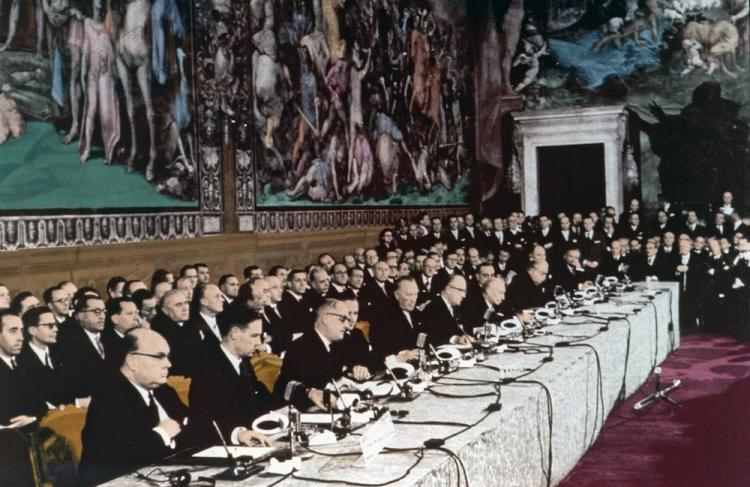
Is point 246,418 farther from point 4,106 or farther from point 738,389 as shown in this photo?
point 738,389

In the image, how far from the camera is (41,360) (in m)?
4.31

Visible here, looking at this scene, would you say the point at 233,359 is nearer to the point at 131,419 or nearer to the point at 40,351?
the point at 131,419

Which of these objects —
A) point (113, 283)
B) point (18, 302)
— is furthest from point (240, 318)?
point (113, 283)

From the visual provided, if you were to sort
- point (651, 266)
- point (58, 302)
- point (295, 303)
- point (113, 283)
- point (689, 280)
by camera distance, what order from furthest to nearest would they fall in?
point (651, 266)
point (689, 280)
point (295, 303)
point (113, 283)
point (58, 302)

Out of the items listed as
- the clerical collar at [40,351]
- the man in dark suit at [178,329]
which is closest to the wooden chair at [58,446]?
the clerical collar at [40,351]

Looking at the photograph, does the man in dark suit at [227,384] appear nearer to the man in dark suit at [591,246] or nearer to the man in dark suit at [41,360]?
the man in dark suit at [41,360]

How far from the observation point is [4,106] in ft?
17.2

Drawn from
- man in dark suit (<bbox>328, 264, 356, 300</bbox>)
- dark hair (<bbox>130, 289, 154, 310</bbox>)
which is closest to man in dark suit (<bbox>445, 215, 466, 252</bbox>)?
man in dark suit (<bbox>328, 264, 356, 300</bbox>)

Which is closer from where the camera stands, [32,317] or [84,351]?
[32,317]

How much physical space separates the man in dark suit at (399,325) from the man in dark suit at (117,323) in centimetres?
198

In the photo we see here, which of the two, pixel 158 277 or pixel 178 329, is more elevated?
pixel 158 277

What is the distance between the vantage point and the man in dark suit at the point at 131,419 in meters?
3.47

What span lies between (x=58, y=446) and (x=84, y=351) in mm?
720

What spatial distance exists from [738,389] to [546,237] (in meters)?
4.53
